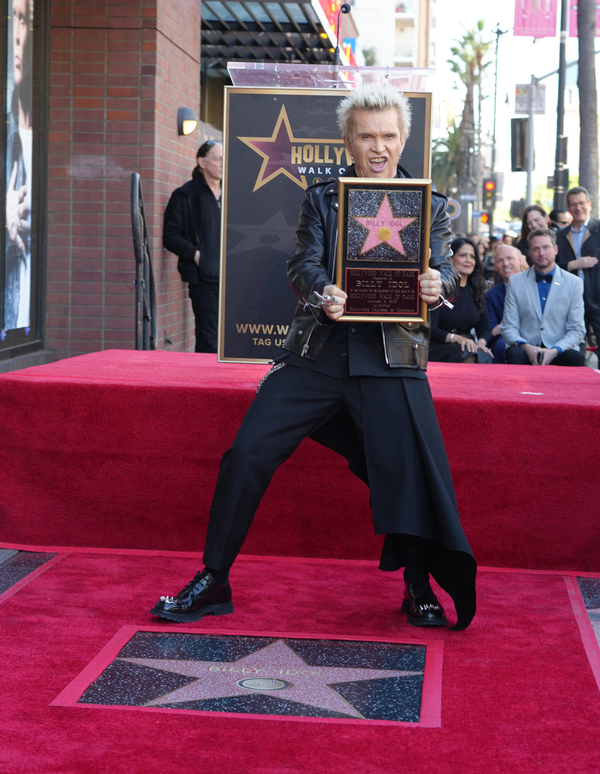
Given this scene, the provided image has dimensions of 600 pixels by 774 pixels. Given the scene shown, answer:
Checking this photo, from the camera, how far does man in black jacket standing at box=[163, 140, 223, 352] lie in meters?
8.73

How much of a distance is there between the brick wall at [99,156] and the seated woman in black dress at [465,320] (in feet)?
9.07

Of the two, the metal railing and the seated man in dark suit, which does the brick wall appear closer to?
the metal railing

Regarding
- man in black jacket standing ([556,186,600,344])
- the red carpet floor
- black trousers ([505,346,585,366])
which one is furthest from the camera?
man in black jacket standing ([556,186,600,344])

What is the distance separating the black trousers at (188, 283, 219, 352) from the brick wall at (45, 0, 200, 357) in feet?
1.89

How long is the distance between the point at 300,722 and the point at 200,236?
20.6 feet

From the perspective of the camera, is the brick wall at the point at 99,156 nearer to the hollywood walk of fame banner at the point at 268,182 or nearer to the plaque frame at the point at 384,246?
the hollywood walk of fame banner at the point at 268,182

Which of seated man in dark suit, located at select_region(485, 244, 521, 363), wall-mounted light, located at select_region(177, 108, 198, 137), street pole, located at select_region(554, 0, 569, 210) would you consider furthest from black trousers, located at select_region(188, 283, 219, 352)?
street pole, located at select_region(554, 0, 569, 210)

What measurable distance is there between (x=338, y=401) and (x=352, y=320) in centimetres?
38

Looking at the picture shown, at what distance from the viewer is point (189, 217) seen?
883 cm

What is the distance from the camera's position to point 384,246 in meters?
3.67

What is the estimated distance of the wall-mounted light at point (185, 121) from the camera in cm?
970

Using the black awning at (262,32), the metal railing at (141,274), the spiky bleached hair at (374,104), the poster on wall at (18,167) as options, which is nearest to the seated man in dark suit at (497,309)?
the metal railing at (141,274)

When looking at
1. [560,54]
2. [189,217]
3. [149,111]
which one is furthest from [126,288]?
[560,54]

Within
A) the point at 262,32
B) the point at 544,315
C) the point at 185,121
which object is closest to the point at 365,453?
the point at 544,315
